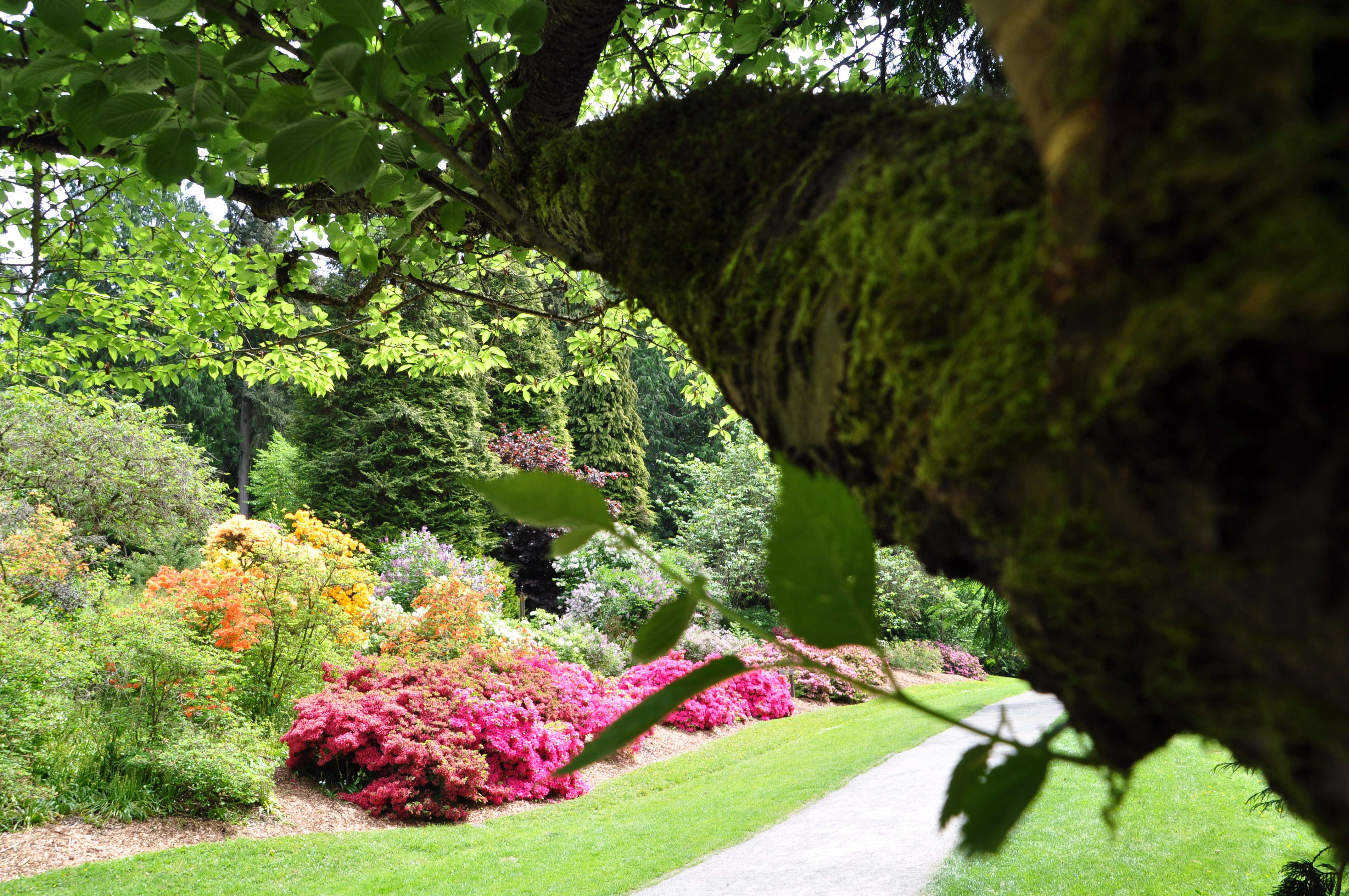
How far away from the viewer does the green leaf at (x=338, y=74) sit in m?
0.84

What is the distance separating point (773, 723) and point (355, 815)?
19.4ft

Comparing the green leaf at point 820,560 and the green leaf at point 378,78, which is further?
the green leaf at point 378,78

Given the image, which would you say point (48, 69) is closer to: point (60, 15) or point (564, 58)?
point (60, 15)

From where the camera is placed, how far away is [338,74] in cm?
85

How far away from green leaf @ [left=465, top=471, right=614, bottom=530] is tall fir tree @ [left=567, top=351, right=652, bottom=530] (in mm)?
20369

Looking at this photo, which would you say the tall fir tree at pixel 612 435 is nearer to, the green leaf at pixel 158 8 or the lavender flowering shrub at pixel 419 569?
the lavender flowering shrub at pixel 419 569

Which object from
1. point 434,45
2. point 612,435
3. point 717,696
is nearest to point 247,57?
point 434,45

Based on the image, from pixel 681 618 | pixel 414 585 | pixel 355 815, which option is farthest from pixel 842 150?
pixel 414 585

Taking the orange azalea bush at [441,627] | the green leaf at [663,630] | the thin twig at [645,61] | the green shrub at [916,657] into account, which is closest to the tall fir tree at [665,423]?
the green shrub at [916,657]

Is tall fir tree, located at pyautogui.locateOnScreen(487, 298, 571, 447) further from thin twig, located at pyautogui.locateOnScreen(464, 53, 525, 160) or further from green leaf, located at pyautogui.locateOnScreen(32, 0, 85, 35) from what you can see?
green leaf, located at pyautogui.locateOnScreen(32, 0, 85, 35)

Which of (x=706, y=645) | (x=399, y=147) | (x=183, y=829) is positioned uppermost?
(x=399, y=147)

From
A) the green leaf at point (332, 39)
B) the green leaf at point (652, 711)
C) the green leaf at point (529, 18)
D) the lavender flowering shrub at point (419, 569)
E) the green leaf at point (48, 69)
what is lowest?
the lavender flowering shrub at point (419, 569)

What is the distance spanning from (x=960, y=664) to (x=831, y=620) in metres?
17.4

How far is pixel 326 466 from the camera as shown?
17.2m
